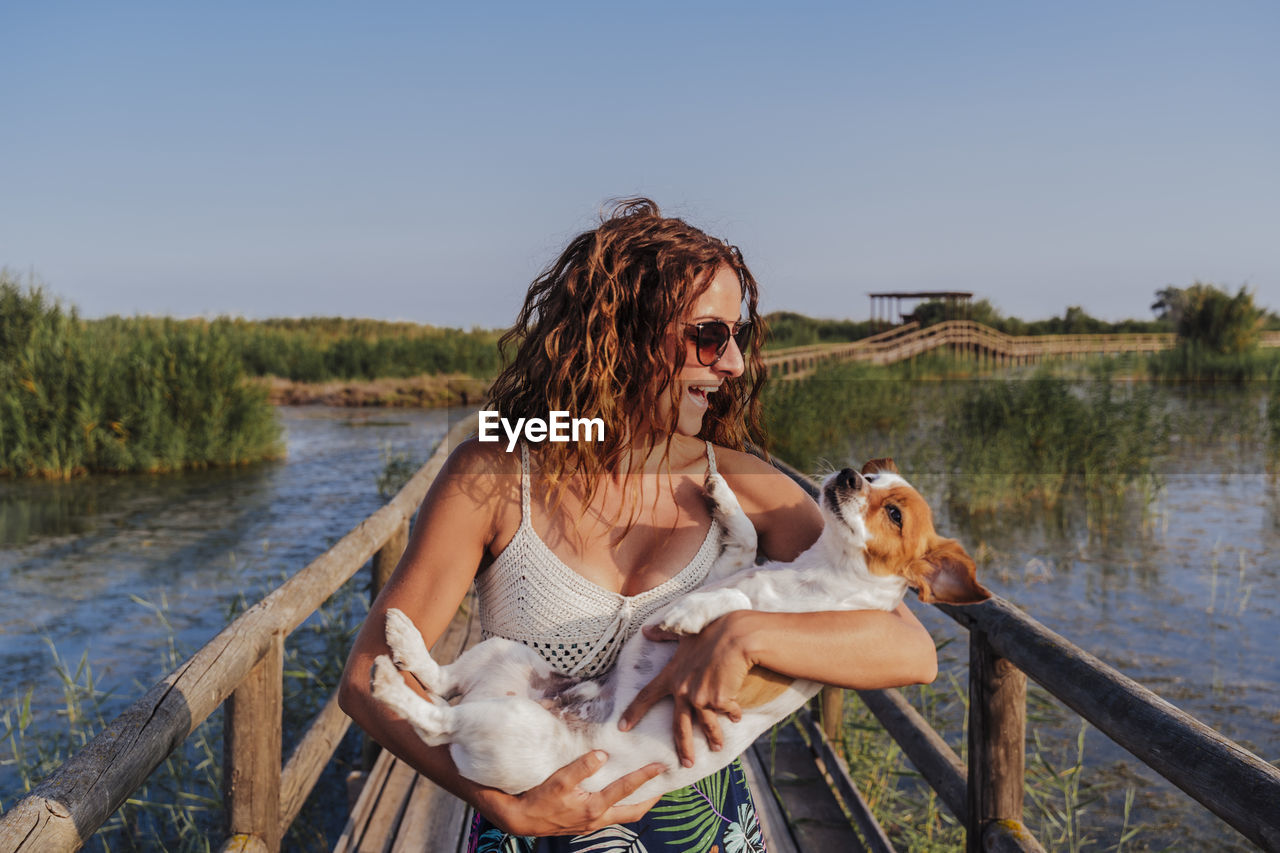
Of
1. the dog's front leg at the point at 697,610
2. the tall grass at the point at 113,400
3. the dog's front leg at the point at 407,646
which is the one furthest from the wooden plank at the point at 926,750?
the tall grass at the point at 113,400

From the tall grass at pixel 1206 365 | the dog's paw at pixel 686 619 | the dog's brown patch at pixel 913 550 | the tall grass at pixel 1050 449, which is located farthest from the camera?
the tall grass at pixel 1206 365

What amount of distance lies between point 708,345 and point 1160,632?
23.1 feet

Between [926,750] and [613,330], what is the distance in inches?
80.0

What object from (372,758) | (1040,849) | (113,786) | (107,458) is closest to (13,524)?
(107,458)

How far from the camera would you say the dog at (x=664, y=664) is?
5.11 feet

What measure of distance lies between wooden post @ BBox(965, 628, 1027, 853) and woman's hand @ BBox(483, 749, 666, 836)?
118cm

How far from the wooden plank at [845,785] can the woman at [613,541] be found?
4.55 ft

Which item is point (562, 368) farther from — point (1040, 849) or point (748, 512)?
point (1040, 849)

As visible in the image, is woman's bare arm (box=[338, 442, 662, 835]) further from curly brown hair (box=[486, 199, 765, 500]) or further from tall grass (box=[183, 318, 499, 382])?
tall grass (box=[183, 318, 499, 382])

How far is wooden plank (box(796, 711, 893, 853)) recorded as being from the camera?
295 cm

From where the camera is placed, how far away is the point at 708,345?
1.78 metres

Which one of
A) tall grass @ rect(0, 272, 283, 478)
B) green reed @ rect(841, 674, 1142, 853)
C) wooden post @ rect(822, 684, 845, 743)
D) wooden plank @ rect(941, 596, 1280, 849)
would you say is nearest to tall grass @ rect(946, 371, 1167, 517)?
green reed @ rect(841, 674, 1142, 853)

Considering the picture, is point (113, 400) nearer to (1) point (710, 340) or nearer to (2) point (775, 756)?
(2) point (775, 756)

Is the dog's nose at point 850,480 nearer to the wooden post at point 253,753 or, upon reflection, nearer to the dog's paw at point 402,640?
the dog's paw at point 402,640
